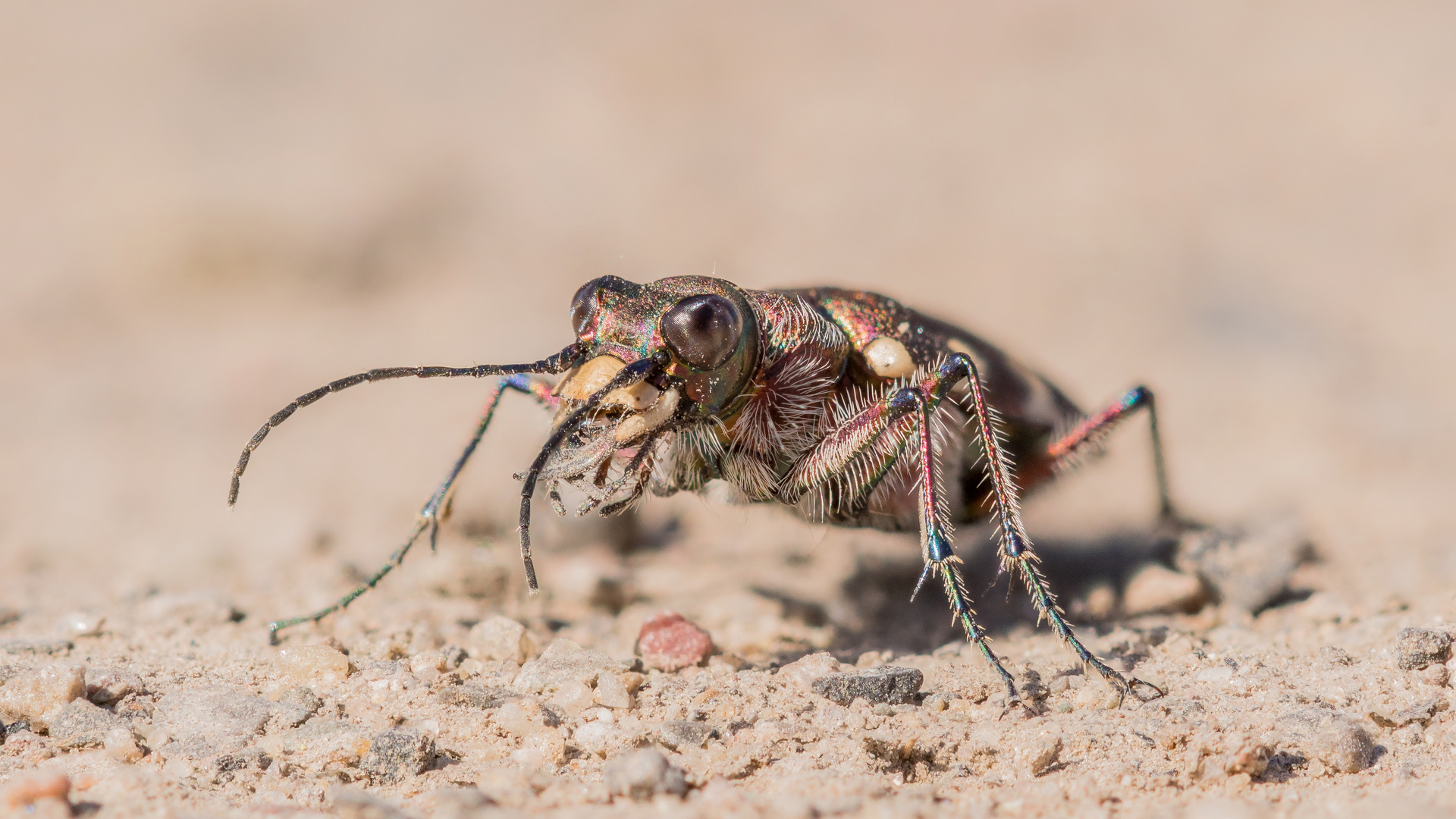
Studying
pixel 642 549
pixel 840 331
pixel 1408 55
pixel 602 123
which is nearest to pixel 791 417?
pixel 840 331

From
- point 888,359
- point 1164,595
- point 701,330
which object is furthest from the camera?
point 1164,595

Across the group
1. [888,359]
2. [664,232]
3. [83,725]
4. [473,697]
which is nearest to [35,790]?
[83,725]

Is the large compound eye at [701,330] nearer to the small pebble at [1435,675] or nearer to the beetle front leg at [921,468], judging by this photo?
the beetle front leg at [921,468]

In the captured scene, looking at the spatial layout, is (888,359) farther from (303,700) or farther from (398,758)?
(303,700)

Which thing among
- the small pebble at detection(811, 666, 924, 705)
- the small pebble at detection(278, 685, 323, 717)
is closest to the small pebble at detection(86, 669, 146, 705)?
the small pebble at detection(278, 685, 323, 717)

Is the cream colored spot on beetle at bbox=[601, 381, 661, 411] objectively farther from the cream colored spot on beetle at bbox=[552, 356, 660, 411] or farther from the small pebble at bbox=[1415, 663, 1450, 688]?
the small pebble at bbox=[1415, 663, 1450, 688]

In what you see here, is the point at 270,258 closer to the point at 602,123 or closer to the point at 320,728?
the point at 602,123

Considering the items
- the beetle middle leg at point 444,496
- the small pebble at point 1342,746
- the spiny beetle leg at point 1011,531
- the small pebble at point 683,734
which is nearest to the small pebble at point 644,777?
the small pebble at point 683,734
